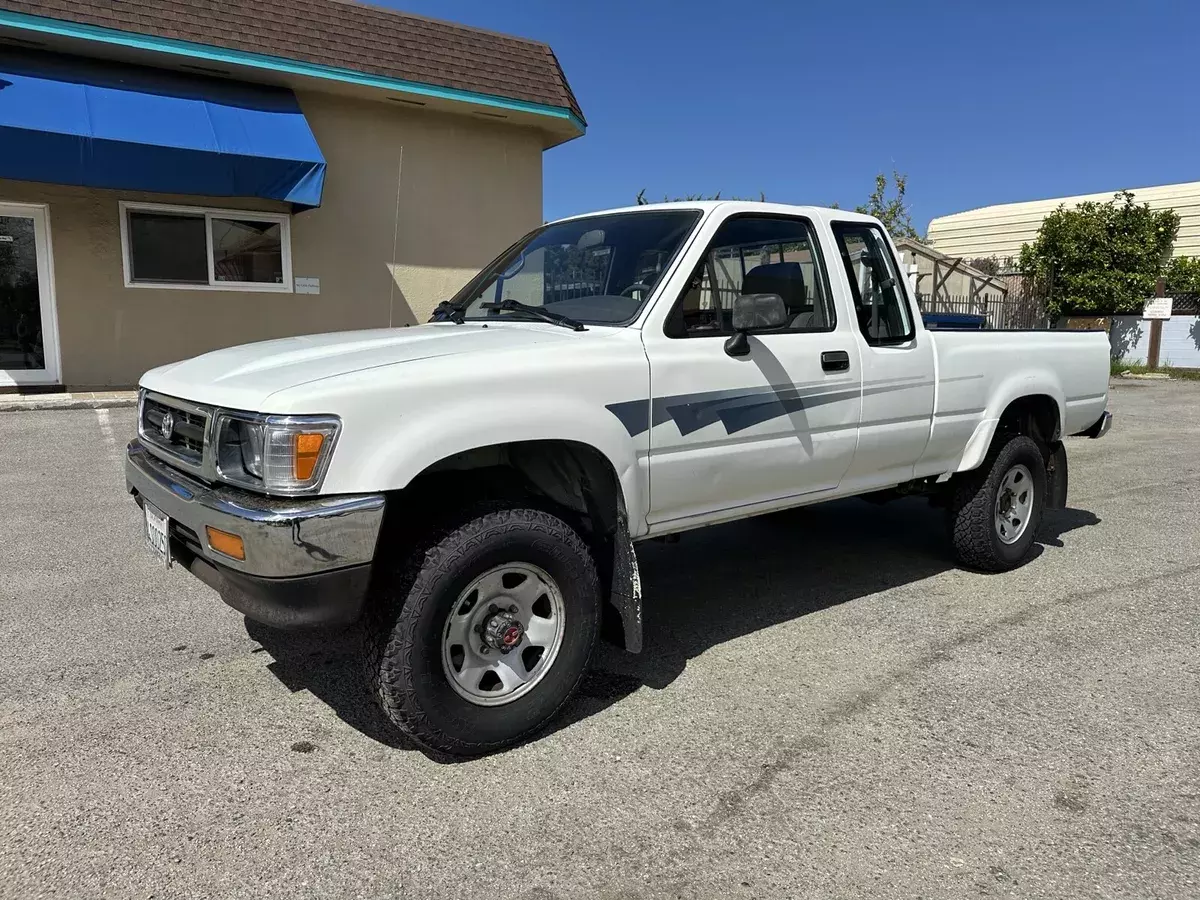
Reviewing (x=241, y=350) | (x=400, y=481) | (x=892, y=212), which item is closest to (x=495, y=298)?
(x=241, y=350)

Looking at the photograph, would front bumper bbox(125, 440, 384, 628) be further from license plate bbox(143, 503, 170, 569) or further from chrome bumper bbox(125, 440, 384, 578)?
license plate bbox(143, 503, 170, 569)

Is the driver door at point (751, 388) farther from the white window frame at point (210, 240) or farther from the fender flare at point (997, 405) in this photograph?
the white window frame at point (210, 240)

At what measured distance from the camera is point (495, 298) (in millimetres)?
4336

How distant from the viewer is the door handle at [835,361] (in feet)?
13.3

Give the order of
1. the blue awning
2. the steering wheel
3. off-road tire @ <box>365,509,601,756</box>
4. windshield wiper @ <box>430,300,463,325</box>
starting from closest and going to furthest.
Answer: off-road tire @ <box>365,509,601,756</box>
the steering wheel
windshield wiper @ <box>430,300,463,325</box>
the blue awning

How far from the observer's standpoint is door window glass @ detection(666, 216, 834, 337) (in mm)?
3730

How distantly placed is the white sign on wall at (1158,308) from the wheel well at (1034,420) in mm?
18379

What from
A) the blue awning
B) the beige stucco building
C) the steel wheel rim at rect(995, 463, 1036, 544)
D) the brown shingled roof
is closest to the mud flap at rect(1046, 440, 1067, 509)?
the steel wheel rim at rect(995, 463, 1036, 544)

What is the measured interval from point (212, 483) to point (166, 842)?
1112 millimetres

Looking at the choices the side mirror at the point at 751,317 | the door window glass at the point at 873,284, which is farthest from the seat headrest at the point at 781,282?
the side mirror at the point at 751,317

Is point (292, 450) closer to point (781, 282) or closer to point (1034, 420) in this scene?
point (781, 282)

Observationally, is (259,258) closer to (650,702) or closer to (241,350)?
(241,350)

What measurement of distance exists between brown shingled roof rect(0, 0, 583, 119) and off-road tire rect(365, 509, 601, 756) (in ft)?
31.0

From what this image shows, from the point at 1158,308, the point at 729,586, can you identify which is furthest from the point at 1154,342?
the point at 729,586
